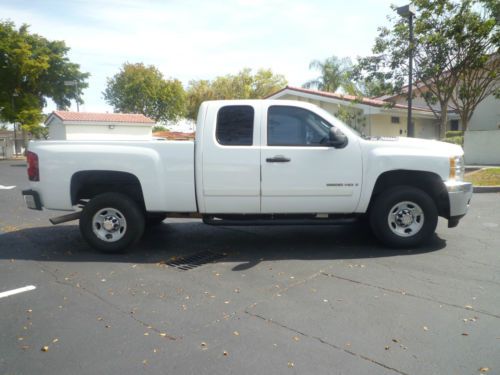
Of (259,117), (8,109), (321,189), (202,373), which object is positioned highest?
(8,109)

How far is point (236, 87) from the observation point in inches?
1543

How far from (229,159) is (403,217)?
8.11 feet

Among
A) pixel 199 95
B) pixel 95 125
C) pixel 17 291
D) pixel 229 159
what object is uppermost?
pixel 199 95

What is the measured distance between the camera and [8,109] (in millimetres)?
36625

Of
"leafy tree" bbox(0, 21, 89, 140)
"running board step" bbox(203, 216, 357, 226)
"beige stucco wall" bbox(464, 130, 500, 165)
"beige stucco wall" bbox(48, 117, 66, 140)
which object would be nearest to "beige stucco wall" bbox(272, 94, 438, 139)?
"beige stucco wall" bbox(464, 130, 500, 165)

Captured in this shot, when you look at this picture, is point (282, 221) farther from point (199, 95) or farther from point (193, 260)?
point (199, 95)

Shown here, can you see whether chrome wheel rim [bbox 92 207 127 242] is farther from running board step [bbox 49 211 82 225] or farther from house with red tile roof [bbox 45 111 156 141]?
house with red tile roof [bbox 45 111 156 141]

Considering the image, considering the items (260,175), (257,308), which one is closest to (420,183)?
(260,175)

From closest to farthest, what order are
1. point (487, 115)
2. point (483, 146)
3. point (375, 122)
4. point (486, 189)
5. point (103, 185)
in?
point (103, 185), point (486, 189), point (483, 146), point (375, 122), point (487, 115)

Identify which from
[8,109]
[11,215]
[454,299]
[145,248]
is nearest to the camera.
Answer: [454,299]

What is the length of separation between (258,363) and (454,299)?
217 centimetres

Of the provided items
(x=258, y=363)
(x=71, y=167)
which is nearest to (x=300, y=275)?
(x=258, y=363)

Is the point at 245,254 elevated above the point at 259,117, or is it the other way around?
the point at 259,117

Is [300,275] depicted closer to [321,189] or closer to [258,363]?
[321,189]
